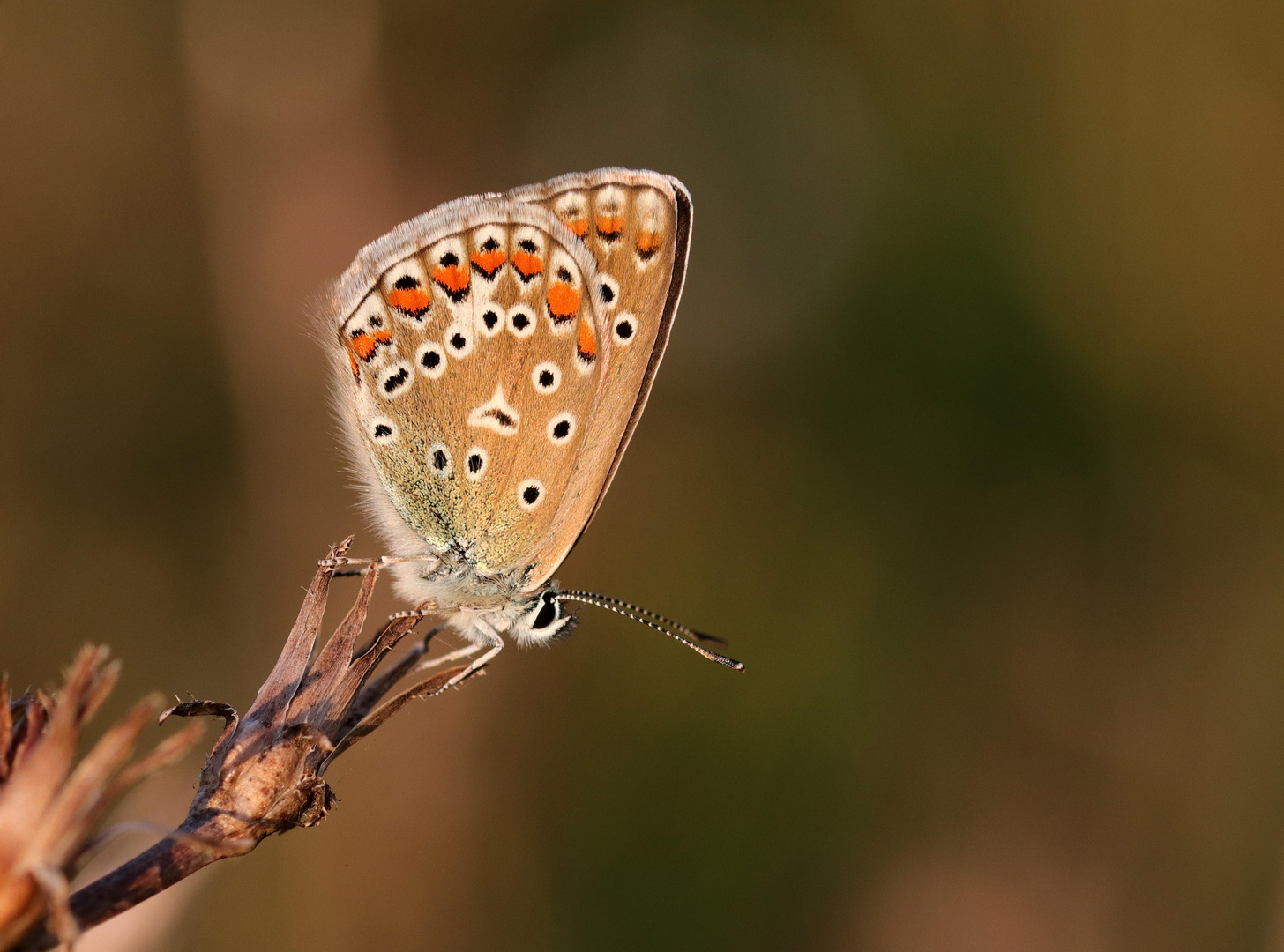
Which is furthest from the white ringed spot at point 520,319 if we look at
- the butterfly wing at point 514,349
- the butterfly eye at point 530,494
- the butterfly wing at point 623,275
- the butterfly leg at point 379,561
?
the butterfly leg at point 379,561

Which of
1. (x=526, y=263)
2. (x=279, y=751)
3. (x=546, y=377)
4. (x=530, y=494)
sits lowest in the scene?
(x=279, y=751)

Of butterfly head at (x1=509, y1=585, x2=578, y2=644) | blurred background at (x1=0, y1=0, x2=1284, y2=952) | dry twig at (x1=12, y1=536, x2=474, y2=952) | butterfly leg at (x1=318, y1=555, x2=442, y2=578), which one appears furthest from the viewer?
blurred background at (x1=0, y1=0, x2=1284, y2=952)

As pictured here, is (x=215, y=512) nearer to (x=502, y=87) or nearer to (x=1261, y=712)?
(x=502, y=87)

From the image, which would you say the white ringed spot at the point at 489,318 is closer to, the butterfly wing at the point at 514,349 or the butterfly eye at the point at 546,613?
the butterfly wing at the point at 514,349

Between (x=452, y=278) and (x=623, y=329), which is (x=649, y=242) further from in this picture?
(x=452, y=278)

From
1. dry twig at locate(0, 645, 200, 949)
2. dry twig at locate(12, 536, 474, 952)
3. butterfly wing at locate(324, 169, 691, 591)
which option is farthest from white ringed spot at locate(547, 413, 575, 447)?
dry twig at locate(0, 645, 200, 949)

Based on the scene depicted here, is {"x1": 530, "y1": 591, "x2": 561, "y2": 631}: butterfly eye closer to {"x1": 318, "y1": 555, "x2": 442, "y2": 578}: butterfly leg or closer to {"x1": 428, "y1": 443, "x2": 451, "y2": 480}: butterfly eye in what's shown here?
{"x1": 318, "y1": 555, "x2": 442, "y2": 578}: butterfly leg

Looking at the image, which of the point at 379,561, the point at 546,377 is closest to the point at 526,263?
the point at 546,377
